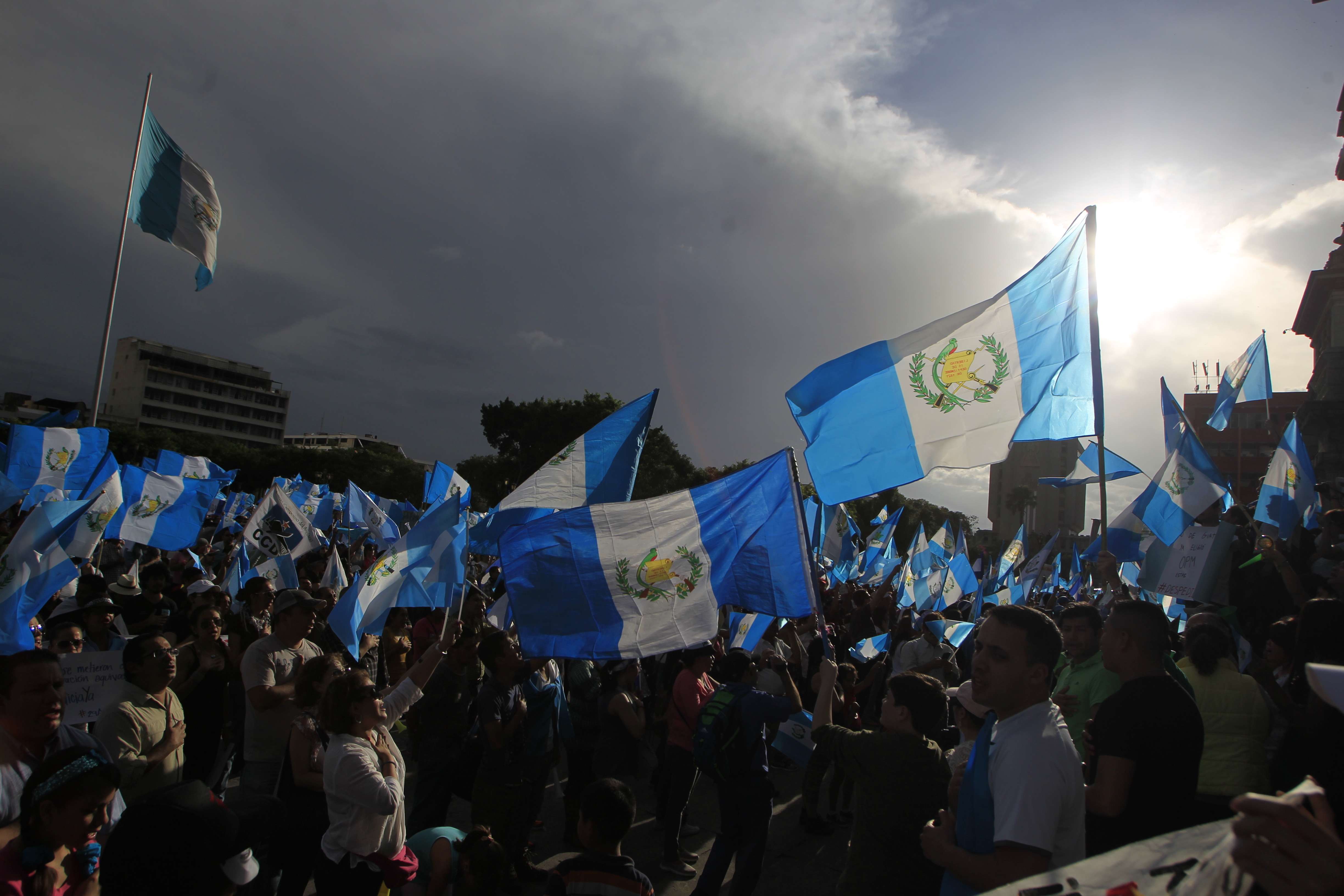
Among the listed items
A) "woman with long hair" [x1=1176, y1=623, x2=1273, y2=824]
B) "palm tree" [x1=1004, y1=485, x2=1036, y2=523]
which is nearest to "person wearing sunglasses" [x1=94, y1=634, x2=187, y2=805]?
"woman with long hair" [x1=1176, y1=623, x2=1273, y2=824]

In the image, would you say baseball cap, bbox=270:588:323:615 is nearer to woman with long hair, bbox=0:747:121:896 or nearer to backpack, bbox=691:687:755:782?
woman with long hair, bbox=0:747:121:896

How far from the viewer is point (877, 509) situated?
2773 inches

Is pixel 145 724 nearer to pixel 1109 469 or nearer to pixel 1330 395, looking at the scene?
pixel 1109 469

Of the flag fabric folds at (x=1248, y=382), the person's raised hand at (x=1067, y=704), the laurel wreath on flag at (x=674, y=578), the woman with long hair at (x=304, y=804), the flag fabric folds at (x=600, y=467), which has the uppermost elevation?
the flag fabric folds at (x=1248, y=382)

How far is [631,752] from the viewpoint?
5.59 meters

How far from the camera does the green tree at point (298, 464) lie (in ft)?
216

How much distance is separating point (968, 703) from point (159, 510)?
1106 centimetres

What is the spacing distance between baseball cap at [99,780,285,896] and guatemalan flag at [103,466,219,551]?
9.71 meters

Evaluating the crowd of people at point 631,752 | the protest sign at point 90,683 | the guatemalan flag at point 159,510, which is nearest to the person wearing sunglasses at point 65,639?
the crowd of people at point 631,752

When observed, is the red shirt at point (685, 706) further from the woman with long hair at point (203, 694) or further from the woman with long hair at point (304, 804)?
the woman with long hair at point (203, 694)

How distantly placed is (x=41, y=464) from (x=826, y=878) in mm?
12714

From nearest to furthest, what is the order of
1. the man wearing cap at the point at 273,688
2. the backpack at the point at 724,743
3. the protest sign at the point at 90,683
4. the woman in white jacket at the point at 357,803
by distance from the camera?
1. the woman in white jacket at the point at 357,803
2. the protest sign at the point at 90,683
3. the man wearing cap at the point at 273,688
4. the backpack at the point at 724,743

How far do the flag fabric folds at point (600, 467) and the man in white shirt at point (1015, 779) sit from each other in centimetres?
572

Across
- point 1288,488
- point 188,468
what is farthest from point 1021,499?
point 188,468
